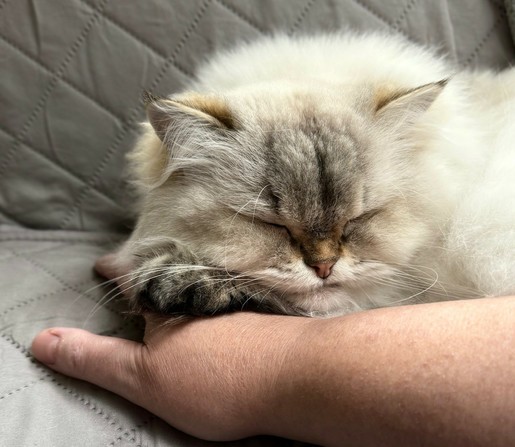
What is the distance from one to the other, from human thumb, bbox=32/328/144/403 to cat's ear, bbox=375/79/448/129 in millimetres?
642

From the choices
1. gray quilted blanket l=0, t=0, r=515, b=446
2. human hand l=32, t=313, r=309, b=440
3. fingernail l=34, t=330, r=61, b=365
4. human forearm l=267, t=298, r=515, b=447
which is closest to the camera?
human forearm l=267, t=298, r=515, b=447

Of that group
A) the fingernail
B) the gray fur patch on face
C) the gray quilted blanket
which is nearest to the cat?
the gray fur patch on face

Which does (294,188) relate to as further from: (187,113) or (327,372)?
(327,372)

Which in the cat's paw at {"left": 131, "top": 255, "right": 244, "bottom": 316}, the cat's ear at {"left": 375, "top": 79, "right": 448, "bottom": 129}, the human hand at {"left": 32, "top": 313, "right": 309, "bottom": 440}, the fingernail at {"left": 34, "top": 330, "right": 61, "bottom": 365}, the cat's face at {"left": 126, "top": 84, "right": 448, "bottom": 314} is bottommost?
the fingernail at {"left": 34, "top": 330, "right": 61, "bottom": 365}

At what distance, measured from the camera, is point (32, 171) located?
1437 mm

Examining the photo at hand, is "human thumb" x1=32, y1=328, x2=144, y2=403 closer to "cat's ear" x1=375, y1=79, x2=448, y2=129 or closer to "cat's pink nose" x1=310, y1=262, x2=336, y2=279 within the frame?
"cat's pink nose" x1=310, y1=262, x2=336, y2=279

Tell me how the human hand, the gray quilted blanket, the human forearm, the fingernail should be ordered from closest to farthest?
1. the human forearm
2. the human hand
3. the fingernail
4. the gray quilted blanket

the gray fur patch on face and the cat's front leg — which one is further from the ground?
the gray fur patch on face

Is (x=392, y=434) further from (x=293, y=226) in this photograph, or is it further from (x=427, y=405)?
(x=293, y=226)

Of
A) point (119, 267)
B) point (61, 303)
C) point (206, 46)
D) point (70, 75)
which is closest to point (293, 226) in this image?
point (119, 267)

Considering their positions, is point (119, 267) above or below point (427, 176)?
below

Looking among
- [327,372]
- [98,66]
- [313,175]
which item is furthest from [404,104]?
[98,66]

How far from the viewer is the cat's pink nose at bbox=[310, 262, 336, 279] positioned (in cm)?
92

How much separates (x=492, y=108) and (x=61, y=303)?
1.10 m
